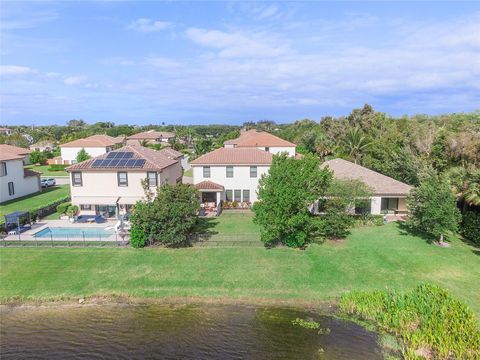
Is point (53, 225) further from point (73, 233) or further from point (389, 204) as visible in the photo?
point (389, 204)

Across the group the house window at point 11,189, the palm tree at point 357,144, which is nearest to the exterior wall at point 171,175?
the house window at point 11,189

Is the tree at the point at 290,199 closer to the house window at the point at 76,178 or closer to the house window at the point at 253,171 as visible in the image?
the house window at the point at 253,171

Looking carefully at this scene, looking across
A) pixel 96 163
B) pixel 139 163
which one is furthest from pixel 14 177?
pixel 139 163

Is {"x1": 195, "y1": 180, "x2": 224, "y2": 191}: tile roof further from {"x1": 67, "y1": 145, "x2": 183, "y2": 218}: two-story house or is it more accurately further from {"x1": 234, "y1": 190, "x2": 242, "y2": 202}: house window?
{"x1": 67, "y1": 145, "x2": 183, "y2": 218}: two-story house

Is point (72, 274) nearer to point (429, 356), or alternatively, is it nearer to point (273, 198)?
point (273, 198)

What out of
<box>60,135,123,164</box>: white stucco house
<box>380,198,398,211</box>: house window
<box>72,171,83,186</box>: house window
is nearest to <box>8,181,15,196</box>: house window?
<box>72,171,83,186</box>: house window
